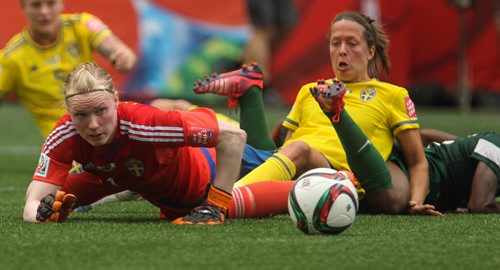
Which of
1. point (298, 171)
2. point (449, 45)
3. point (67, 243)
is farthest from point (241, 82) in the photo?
point (449, 45)

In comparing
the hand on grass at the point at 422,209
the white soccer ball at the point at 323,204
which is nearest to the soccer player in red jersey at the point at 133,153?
the white soccer ball at the point at 323,204

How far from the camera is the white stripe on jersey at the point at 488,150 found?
5.87m

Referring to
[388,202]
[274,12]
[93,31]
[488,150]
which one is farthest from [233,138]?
[274,12]

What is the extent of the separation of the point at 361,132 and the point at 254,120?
1.28m

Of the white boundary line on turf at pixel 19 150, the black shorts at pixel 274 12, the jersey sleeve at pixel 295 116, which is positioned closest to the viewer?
the jersey sleeve at pixel 295 116

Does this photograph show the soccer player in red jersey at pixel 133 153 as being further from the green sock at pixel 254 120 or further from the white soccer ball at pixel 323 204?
the green sock at pixel 254 120

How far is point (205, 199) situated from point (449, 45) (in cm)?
1006

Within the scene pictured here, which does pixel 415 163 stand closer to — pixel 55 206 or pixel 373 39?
pixel 373 39

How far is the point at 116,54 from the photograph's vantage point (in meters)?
7.04

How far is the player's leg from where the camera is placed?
6523 mm

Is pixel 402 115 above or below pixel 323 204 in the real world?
above

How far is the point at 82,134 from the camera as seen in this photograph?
4.93m

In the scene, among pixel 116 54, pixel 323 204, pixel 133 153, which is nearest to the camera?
pixel 323 204

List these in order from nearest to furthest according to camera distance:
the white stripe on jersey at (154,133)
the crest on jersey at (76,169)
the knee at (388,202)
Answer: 1. the white stripe on jersey at (154,133)
2. the crest on jersey at (76,169)
3. the knee at (388,202)
